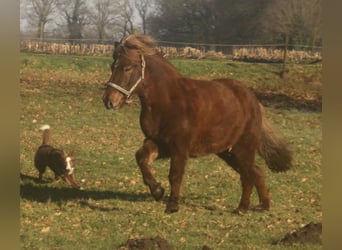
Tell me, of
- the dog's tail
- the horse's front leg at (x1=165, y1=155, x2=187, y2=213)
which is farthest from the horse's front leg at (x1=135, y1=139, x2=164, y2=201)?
the dog's tail

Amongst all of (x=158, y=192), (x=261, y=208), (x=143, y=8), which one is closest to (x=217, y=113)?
(x=158, y=192)

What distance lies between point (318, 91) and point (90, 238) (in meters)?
2.39

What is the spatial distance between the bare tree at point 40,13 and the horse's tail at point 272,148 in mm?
2144

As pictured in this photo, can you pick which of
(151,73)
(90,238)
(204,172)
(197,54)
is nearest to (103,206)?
(90,238)

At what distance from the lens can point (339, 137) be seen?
335cm

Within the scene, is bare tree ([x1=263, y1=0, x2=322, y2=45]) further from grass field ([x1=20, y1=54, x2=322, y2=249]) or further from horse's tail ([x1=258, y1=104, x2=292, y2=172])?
horse's tail ([x1=258, y1=104, x2=292, y2=172])

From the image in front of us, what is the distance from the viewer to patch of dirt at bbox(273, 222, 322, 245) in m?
4.79

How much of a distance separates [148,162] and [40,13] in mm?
1733

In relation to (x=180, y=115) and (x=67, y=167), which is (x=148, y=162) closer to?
(x=180, y=115)

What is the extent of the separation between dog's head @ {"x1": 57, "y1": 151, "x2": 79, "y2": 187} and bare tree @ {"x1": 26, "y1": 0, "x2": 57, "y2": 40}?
3.70ft

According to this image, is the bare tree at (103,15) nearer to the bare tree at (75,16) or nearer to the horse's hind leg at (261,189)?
the bare tree at (75,16)

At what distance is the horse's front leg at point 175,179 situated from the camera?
489cm

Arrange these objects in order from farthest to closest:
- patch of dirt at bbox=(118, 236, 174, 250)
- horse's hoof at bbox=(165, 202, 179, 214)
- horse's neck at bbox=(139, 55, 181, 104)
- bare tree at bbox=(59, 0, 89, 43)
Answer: bare tree at bbox=(59, 0, 89, 43) < horse's hoof at bbox=(165, 202, 179, 214) < horse's neck at bbox=(139, 55, 181, 104) < patch of dirt at bbox=(118, 236, 174, 250)

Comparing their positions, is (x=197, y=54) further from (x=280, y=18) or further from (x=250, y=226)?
(x=250, y=226)
